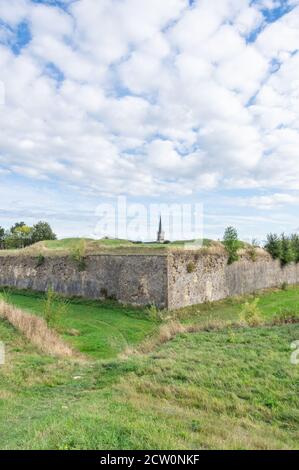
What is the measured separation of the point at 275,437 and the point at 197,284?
16.2 m

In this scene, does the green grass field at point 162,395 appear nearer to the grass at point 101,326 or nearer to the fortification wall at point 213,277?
the grass at point 101,326

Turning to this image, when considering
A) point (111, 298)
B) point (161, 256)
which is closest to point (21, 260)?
→ point (111, 298)

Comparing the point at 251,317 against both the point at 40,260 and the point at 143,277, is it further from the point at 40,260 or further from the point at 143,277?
the point at 40,260

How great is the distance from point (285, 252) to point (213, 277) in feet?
41.4

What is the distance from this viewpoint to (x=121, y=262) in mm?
20859

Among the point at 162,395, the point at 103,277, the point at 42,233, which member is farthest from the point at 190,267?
the point at 42,233

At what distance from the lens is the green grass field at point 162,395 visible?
479cm

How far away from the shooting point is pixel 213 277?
22938 millimetres

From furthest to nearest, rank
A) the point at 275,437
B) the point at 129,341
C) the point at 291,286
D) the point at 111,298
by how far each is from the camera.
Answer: the point at 291,286
the point at 111,298
the point at 129,341
the point at 275,437

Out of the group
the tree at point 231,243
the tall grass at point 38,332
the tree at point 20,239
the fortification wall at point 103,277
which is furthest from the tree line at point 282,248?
the tree at point 20,239

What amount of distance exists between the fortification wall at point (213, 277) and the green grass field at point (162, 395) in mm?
7402

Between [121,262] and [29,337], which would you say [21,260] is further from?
[29,337]

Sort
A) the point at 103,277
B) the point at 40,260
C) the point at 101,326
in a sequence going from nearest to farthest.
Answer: the point at 101,326
the point at 103,277
the point at 40,260

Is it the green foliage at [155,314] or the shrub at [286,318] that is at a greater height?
the shrub at [286,318]
